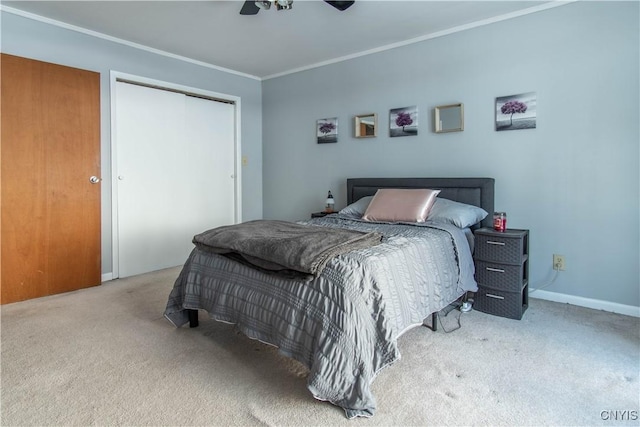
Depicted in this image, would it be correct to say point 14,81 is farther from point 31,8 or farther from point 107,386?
point 107,386

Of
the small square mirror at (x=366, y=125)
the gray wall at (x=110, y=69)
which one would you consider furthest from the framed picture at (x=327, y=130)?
the gray wall at (x=110, y=69)

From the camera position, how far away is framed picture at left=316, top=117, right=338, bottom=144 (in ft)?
13.8

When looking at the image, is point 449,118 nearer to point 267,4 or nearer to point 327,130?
point 327,130

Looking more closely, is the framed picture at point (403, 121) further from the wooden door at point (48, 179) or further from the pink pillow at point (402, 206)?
the wooden door at point (48, 179)

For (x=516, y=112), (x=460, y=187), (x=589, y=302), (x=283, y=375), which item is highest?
(x=516, y=112)

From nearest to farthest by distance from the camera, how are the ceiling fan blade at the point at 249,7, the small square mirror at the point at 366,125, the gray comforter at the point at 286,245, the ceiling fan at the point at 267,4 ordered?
the gray comforter at the point at 286,245
the ceiling fan at the point at 267,4
the ceiling fan blade at the point at 249,7
the small square mirror at the point at 366,125

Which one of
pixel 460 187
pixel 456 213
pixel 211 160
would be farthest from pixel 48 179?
pixel 460 187

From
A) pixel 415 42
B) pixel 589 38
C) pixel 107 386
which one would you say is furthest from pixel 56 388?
pixel 589 38

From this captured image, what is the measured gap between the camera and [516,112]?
3.01 meters

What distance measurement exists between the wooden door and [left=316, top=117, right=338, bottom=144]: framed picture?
222cm

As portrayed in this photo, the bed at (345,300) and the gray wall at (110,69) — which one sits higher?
the gray wall at (110,69)

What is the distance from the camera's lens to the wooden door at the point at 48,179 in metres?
2.94

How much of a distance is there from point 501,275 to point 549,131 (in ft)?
3.91

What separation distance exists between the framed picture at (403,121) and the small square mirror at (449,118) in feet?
0.74
